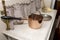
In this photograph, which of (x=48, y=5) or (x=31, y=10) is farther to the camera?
(x=48, y=5)

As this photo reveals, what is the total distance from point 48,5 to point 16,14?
83 cm

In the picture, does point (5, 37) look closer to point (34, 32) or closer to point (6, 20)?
point (6, 20)

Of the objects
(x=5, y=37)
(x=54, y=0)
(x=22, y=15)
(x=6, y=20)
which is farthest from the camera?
(x=54, y=0)

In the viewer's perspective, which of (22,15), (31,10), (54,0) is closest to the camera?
(22,15)

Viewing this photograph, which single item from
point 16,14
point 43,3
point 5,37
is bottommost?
point 5,37

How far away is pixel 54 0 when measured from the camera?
196 cm

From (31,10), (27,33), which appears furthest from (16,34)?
(31,10)

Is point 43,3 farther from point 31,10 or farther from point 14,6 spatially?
point 14,6

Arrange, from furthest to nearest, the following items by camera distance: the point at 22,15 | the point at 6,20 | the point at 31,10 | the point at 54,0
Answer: the point at 54,0 → the point at 31,10 → the point at 22,15 → the point at 6,20

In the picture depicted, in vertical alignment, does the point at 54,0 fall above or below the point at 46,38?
above

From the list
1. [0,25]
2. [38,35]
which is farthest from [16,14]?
[38,35]

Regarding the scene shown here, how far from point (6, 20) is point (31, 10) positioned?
0.46 metres

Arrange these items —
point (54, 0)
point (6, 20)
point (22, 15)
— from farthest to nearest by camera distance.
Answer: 1. point (54, 0)
2. point (22, 15)
3. point (6, 20)

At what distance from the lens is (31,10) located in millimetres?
1520
